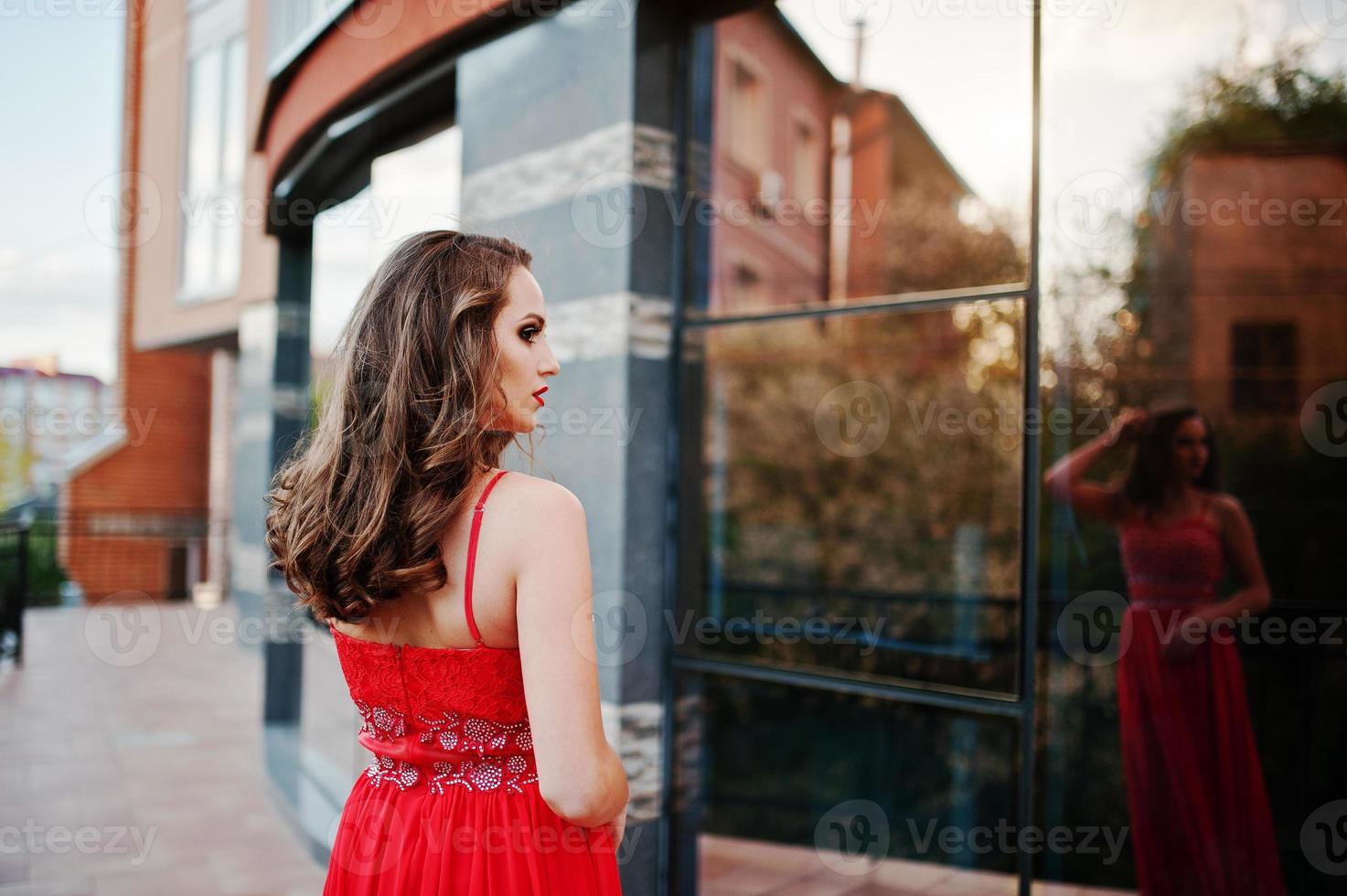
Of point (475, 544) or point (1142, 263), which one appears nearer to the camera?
point (475, 544)

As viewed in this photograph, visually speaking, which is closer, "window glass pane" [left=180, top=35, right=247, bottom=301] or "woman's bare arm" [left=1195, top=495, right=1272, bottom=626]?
"woman's bare arm" [left=1195, top=495, right=1272, bottom=626]

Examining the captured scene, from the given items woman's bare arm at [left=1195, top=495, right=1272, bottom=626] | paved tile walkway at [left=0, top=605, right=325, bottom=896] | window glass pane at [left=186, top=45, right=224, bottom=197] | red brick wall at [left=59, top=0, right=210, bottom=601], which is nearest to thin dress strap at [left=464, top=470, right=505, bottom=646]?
woman's bare arm at [left=1195, top=495, right=1272, bottom=626]

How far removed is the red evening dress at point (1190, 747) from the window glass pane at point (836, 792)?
1.71ft

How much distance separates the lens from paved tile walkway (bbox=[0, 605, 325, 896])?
4059 mm

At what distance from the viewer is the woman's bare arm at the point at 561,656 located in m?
1.36

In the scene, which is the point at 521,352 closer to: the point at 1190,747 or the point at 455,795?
the point at 455,795

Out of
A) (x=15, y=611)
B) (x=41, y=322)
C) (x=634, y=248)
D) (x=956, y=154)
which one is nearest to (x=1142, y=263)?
(x=956, y=154)

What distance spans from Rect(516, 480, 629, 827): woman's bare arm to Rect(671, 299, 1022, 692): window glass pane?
5.09 meters

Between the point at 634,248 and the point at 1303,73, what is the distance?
4.15 m

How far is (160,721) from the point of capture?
21.7ft

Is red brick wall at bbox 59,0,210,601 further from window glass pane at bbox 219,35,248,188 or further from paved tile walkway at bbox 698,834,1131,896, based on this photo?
Answer: paved tile walkway at bbox 698,834,1131,896

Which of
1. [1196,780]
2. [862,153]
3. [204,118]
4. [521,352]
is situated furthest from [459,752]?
[204,118]

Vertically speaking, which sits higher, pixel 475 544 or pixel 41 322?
pixel 41 322

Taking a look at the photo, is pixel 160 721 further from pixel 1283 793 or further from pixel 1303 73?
pixel 1303 73
